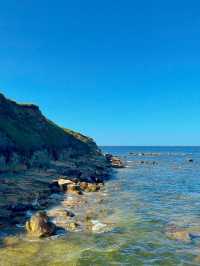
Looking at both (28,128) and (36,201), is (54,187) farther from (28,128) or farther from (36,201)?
(28,128)

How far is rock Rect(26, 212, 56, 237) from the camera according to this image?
2872 cm

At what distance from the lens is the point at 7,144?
74.9m

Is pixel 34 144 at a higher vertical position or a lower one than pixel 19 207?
higher

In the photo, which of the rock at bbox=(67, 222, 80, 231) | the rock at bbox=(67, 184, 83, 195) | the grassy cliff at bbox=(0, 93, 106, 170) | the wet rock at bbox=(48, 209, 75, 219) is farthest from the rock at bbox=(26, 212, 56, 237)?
the grassy cliff at bbox=(0, 93, 106, 170)

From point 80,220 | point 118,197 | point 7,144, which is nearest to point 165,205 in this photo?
point 118,197

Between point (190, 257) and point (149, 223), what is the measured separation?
991 cm

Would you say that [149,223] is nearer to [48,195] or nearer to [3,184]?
[48,195]

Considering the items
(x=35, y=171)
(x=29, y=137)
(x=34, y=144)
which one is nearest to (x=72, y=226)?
(x=35, y=171)

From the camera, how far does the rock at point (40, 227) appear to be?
1131 inches

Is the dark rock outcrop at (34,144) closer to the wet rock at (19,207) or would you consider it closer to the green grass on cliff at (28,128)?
the green grass on cliff at (28,128)

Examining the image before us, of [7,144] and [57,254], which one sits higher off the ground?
[7,144]

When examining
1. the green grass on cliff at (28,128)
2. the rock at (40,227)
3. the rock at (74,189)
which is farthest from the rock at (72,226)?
the green grass on cliff at (28,128)

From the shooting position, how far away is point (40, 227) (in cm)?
2905

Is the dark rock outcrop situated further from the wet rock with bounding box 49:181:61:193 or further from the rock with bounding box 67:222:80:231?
the rock with bounding box 67:222:80:231
